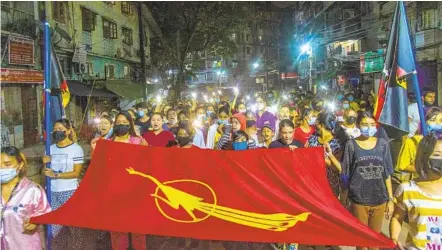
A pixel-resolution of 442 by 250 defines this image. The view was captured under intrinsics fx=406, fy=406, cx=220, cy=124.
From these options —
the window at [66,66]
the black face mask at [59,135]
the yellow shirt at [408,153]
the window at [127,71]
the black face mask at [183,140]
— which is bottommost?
the yellow shirt at [408,153]

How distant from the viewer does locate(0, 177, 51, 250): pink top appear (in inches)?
135

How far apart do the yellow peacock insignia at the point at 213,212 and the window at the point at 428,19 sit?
22.0 m

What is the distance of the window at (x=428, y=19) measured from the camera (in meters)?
21.8

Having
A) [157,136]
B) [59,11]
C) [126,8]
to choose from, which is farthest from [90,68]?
[157,136]

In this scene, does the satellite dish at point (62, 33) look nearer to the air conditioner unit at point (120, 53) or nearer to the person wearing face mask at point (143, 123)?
the air conditioner unit at point (120, 53)

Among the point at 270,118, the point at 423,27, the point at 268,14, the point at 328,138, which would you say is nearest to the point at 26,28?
the point at 270,118

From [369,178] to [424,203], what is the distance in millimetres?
1334

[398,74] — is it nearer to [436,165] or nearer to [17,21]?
[436,165]

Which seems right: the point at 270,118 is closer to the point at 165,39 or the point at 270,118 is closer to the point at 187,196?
the point at 187,196

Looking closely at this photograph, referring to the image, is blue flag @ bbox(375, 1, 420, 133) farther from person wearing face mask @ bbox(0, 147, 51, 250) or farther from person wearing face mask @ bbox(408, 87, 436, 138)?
person wearing face mask @ bbox(0, 147, 51, 250)

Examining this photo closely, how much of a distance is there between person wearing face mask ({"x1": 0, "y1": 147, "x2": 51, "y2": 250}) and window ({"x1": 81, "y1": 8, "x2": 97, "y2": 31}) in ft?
63.5

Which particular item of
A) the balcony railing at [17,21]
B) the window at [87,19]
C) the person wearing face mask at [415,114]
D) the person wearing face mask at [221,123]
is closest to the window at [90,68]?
the window at [87,19]

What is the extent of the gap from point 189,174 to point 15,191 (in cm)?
157

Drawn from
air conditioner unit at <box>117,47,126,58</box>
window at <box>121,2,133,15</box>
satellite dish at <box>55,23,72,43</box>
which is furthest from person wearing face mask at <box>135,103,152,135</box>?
window at <box>121,2,133,15</box>
